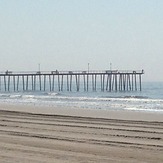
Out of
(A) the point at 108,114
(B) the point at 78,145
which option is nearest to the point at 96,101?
(A) the point at 108,114

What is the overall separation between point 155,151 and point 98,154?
1.18m

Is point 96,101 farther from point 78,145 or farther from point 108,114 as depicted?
point 78,145

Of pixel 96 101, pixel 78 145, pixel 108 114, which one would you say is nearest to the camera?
pixel 78 145

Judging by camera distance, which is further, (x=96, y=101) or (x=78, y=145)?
(x=96, y=101)

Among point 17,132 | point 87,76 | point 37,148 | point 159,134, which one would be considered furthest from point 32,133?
point 87,76

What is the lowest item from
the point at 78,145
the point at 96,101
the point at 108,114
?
the point at 96,101

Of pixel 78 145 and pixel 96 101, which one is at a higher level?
pixel 78 145

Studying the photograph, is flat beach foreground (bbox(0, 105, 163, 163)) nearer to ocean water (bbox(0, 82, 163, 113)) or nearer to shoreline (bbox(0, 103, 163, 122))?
shoreline (bbox(0, 103, 163, 122))

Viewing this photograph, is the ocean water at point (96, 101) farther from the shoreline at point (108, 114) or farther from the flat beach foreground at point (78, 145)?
the flat beach foreground at point (78, 145)

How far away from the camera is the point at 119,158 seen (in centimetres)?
673

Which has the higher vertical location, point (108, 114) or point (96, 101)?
point (108, 114)

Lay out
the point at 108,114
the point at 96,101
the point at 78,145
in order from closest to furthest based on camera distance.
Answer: the point at 78,145
the point at 108,114
the point at 96,101

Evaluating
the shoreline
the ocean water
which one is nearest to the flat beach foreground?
the shoreline

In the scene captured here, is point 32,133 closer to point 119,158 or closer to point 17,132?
point 17,132
